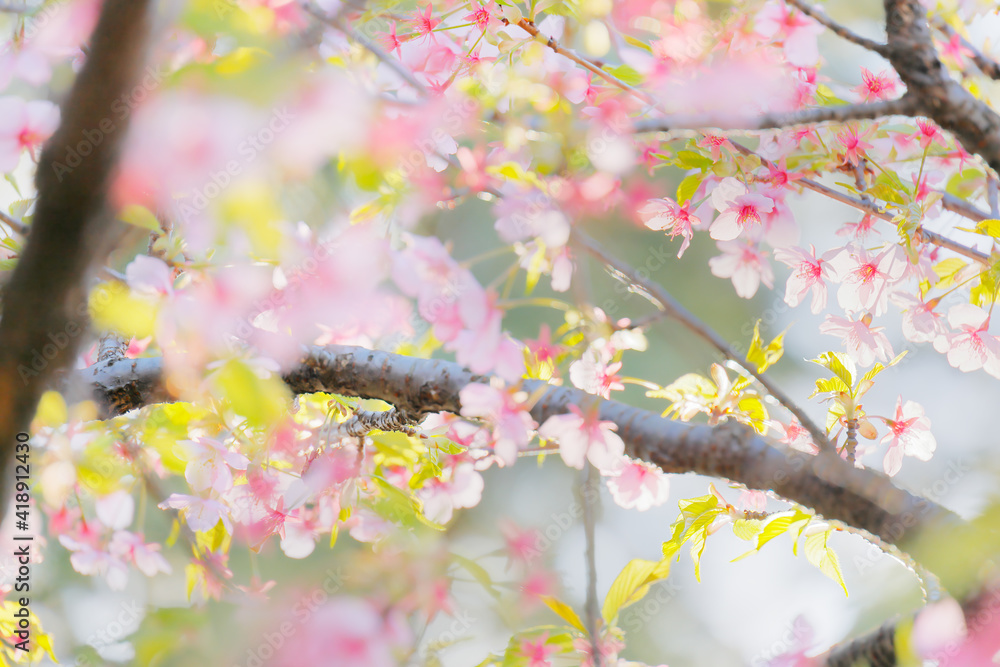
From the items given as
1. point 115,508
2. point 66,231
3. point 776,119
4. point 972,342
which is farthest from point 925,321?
point 115,508

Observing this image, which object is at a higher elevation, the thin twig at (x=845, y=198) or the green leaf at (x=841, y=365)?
the thin twig at (x=845, y=198)

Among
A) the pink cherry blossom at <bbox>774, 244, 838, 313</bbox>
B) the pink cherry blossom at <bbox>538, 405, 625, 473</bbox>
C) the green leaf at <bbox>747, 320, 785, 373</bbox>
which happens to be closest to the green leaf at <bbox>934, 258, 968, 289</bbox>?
the pink cherry blossom at <bbox>774, 244, 838, 313</bbox>

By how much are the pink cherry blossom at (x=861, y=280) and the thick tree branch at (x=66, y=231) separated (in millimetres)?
619

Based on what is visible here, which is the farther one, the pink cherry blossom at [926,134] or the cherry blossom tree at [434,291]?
the pink cherry blossom at [926,134]

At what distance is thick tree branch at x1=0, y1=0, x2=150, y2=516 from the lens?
8.9 inches

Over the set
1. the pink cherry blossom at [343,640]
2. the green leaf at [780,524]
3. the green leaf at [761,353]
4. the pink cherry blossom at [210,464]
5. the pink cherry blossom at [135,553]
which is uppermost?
the green leaf at [761,353]


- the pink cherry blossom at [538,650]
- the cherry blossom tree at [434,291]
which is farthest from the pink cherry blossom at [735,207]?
the pink cherry blossom at [538,650]

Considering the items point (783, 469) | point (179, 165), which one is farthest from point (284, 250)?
point (783, 469)

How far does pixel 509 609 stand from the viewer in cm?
35

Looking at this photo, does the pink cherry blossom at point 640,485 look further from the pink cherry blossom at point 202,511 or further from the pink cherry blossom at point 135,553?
the pink cherry blossom at point 135,553

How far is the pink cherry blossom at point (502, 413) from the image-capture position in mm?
438

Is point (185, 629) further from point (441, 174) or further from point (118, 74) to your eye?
point (441, 174)

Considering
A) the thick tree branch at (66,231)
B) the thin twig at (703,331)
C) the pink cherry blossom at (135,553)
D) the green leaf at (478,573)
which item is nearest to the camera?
the thick tree branch at (66,231)

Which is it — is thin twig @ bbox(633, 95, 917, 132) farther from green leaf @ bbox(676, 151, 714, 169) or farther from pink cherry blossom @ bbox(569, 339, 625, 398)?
pink cherry blossom @ bbox(569, 339, 625, 398)
